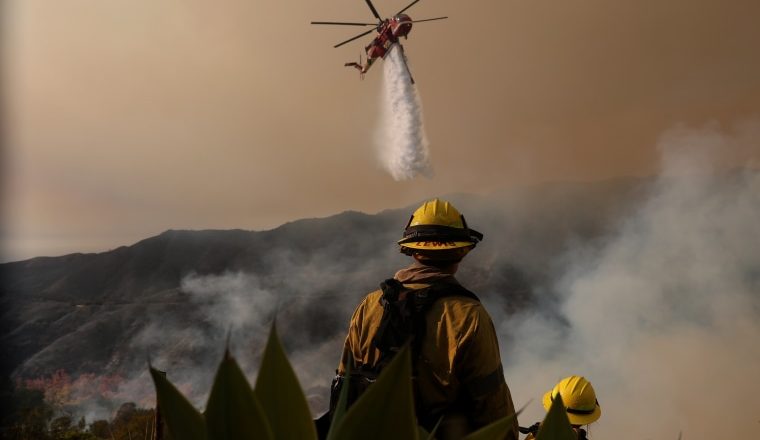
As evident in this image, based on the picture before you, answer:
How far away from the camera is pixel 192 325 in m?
75.6

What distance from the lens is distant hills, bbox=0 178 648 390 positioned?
7050cm

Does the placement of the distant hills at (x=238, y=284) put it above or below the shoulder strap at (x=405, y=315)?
above

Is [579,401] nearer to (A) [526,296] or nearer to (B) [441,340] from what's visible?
(B) [441,340]

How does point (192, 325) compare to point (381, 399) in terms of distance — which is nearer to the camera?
point (381, 399)

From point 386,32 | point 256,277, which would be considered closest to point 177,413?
point 386,32

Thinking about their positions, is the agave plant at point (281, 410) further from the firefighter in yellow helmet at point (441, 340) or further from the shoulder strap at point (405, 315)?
the shoulder strap at point (405, 315)

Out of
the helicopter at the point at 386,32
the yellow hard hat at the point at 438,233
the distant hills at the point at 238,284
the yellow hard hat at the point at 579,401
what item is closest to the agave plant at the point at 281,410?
the yellow hard hat at the point at 438,233

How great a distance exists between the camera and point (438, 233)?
2.92m

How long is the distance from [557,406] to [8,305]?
93180 mm

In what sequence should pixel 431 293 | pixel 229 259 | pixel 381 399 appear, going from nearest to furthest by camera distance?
pixel 381 399 < pixel 431 293 < pixel 229 259

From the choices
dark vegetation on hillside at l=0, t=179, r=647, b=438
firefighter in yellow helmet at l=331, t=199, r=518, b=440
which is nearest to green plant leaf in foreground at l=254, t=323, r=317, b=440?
firefighter in yellow helmet at l=331, t=199, r=518, b=440

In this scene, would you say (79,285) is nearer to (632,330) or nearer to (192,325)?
(192,325)

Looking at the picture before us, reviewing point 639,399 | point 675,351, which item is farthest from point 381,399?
point 675,351

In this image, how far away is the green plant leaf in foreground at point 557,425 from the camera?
0.66 m
